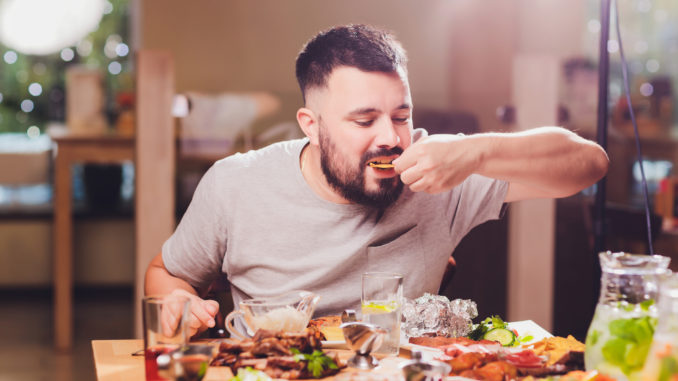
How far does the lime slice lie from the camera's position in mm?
1314

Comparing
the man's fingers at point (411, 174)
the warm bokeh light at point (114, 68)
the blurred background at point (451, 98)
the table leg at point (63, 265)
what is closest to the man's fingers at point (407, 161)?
the man's fingers at point (411, 174)

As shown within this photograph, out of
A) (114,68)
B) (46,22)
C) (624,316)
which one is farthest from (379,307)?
(114,68)

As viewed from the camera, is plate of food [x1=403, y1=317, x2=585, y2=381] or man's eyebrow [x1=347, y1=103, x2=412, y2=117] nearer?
plate of food [x1=403, y1=317, x2=585, y2=381]

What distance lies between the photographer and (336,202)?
1.85 m

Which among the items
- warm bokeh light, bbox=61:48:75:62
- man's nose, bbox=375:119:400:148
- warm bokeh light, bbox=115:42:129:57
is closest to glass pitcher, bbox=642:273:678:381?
man's nose, bbox=375:119:400:148

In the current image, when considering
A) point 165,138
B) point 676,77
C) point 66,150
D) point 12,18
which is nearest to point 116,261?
point 66,150

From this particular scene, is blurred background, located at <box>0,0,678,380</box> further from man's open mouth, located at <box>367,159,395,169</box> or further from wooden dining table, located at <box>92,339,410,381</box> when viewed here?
wooden dining table, located at <box>92,339,410,381</box>

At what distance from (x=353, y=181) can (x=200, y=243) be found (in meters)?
0.42

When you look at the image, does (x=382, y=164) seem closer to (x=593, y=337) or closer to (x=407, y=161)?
(x=407, y=161)

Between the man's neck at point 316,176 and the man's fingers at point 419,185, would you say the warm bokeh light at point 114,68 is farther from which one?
the man's fingers at point 419,185

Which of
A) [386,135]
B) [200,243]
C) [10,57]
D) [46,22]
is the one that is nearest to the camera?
[386,135]

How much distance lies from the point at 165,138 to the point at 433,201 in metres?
1.48

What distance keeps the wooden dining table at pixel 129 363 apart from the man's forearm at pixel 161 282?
1.35 feet

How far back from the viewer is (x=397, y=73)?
1792mm
